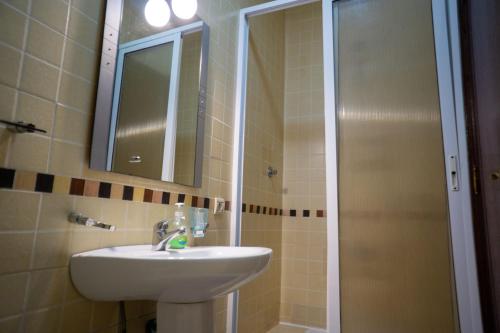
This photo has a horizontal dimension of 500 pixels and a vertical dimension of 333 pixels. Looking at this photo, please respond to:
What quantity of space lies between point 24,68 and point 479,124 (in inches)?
62.8

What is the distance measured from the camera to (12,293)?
768 millimetres

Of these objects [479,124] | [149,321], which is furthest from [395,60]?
[149,321]

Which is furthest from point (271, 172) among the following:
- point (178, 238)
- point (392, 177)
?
point (178, 238)

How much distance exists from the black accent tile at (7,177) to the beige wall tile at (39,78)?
Result: 0.22m

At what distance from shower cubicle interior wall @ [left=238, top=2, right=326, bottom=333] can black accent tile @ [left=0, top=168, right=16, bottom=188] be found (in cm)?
130

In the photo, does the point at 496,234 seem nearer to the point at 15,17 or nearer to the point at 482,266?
the point at 482,266

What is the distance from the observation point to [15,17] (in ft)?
2.62

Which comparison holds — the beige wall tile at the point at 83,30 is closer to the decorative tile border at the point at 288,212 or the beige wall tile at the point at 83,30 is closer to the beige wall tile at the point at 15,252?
the beige wall tile at the point at 15,252

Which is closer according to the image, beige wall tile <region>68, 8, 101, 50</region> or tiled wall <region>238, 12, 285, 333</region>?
beige wall tile <region>68, 8, 101, 50</region>

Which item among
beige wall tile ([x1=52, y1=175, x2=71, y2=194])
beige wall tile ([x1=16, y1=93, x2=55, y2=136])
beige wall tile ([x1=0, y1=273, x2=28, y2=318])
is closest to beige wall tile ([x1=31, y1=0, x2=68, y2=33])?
beige wall tile ([x1=16, y1=93, x2=55, y2=136])

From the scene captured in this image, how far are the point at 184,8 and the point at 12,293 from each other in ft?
4.21

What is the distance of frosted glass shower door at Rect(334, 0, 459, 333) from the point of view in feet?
4.05

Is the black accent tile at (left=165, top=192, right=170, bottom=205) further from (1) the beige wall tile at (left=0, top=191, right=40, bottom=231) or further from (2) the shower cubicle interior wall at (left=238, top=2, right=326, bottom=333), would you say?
(2) the shower cubicle interior wall at (left=238, top=2, right=326, bottom=333)

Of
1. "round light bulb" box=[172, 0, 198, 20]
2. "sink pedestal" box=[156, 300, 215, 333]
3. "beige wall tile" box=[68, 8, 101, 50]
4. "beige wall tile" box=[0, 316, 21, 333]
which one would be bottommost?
"sink pedestal" box=[156, 300, 215, 333]
